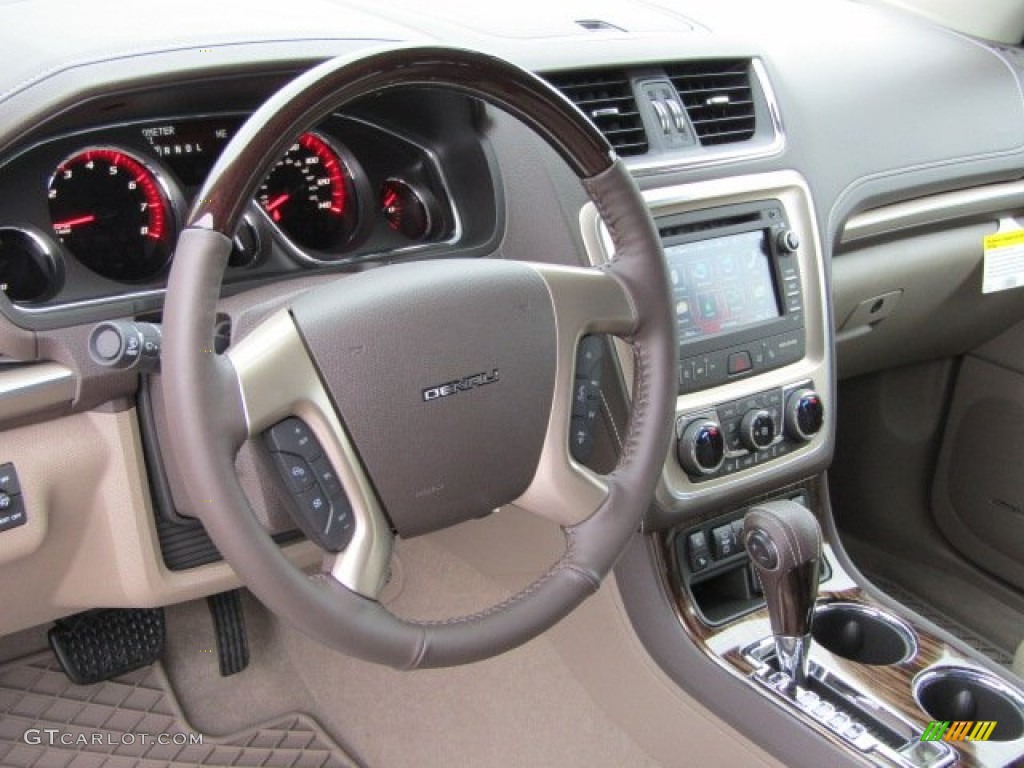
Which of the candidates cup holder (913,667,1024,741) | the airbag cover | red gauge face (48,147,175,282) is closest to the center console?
cup holder (913,667,1024,741)

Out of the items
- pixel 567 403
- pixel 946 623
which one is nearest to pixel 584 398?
pixel 567 403

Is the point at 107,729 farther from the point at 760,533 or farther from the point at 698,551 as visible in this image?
the point at 760,533

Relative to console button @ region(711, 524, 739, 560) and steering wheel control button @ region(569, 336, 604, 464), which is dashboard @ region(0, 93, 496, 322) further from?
console button @ region(711, 524, 739, 560)

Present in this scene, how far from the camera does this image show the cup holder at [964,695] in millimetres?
1487

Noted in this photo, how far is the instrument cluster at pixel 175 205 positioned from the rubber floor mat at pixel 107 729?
73 cm

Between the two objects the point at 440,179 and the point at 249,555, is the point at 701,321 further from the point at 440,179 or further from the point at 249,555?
the point at 249,555

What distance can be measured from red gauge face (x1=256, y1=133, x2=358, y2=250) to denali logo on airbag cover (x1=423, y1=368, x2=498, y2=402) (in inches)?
15.7

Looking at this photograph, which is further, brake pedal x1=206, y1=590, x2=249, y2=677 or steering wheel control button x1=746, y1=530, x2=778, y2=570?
brake pedal x1=206, y1=590, x2=249, y2=677

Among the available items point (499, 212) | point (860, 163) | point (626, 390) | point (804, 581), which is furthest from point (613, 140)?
point (804, 581)

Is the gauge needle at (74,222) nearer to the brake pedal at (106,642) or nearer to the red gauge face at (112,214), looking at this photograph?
the red gauge face at (112,214)

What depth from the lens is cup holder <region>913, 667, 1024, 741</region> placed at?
149 cm

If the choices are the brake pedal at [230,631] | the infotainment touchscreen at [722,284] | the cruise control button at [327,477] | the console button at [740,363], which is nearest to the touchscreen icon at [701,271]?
the infotainment touchscreen at [722,284]

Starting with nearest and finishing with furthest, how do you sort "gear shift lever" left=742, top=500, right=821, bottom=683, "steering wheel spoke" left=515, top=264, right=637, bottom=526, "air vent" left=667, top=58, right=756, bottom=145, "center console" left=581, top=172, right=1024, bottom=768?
"steering wheel spoke" left=515, top=264, right=637, bottom=526
"gear shift lever" left=742, top=500, right=821, bottom=683
"center console" left=581, top=172, right=1024, bottom=768
"air vent" left=667, top=58, right=756, bottom=145

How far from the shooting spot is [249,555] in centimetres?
91
